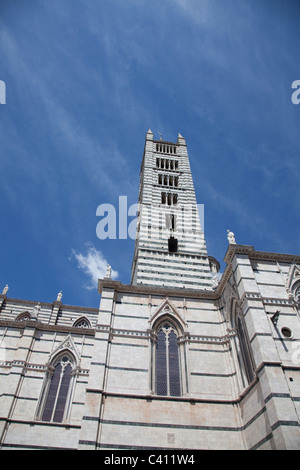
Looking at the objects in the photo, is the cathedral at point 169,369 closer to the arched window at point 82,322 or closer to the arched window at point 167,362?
the arched window at point 167,362

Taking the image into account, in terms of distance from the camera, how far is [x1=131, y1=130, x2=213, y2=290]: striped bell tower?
21844 mm

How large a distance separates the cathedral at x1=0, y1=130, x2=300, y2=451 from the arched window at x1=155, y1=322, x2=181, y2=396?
0.15 ft

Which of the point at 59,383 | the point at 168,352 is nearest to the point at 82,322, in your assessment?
the point at 59,383

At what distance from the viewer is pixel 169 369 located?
13945mm

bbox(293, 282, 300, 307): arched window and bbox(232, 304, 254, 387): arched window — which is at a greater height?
bbox(293, 282, 300, 307): arched window

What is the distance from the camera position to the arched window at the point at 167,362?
13.4 m

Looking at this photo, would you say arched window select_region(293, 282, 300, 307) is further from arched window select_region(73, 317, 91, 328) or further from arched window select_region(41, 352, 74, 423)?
arched window select_region(73, 317, 91, 328)

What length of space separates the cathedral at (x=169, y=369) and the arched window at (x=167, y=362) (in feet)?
0.15

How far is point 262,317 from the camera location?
1223 centimetres

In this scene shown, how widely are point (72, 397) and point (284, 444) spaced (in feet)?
36.0

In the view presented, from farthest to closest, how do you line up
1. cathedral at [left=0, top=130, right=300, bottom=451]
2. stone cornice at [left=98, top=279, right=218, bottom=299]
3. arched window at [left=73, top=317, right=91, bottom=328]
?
arched window at [left=73, top=317, right=91, bottom=328]
stone cornice at [left=98, top=279, right=218, bottom=299]
cathedral at [left=0, top=130, right=300, bottom=451]

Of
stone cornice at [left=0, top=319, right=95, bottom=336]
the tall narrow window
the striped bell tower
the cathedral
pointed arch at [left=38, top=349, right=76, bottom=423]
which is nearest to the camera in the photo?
the cathedral

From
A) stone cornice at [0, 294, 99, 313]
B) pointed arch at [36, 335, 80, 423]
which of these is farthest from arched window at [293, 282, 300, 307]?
stone cornice at [0, 294, 99, 313]
